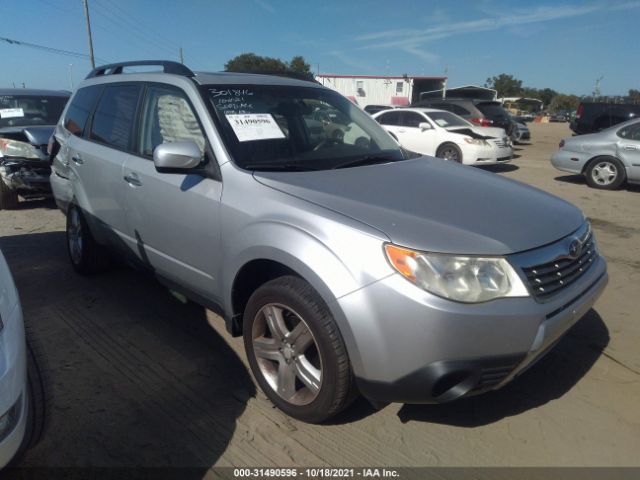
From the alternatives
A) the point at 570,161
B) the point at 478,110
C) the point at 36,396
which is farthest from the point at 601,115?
the point at 36,396

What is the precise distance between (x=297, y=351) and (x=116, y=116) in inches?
99.5

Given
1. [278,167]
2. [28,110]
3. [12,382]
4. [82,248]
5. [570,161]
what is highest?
[28,110]

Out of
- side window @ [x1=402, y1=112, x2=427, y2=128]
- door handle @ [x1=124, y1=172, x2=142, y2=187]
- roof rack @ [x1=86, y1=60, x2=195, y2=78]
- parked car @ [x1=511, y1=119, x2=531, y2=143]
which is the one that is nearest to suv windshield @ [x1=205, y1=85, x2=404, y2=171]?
roof rack @ [x1=86, y1=60, x2=195, y2=78]

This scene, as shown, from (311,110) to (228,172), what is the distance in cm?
103

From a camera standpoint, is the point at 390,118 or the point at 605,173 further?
the point at 390,118

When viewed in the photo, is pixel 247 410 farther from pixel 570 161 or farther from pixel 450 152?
pixel 450 152

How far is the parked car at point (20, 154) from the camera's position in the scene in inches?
268

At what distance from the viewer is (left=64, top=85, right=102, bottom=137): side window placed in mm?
4172

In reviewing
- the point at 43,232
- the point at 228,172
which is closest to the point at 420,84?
the point at 43,232

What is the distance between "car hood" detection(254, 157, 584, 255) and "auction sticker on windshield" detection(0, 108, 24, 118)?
6951 millimetres

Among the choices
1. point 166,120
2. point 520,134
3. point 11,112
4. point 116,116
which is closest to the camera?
point 166,120

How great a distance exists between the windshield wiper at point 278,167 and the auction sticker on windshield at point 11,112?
6.83m

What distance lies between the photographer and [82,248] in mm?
4270

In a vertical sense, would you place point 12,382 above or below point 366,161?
below
